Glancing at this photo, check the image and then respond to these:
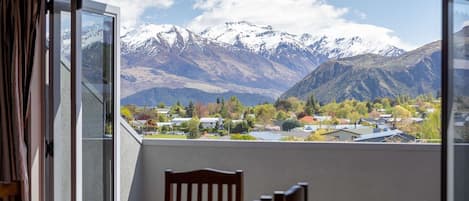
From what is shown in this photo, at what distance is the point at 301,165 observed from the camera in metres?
4.36

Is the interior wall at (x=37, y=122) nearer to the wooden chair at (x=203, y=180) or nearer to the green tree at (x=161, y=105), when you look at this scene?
the wooden chair at (x=203, y=180)

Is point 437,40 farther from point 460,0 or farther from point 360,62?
point 460,0

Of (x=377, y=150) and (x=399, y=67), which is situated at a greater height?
(x=399, y=67)

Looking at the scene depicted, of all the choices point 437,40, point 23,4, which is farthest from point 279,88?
point 23,4

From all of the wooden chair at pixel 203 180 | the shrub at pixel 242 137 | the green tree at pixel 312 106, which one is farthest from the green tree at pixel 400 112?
the wooden chair at pixel 203 180

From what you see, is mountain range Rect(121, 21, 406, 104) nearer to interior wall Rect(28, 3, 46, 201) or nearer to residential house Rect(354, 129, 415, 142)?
residential house Rect(354, 129, 415, 142)

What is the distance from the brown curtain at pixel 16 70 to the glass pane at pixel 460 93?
2.38 metres

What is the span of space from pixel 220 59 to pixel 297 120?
3.36 feet

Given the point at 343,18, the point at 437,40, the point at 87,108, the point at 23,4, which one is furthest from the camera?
the point at 343,18

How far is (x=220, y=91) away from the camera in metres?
5.22

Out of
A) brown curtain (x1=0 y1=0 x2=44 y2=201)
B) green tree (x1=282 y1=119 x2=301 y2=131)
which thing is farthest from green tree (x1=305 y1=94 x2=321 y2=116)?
brown curtain (x1=0 y1=0 x2=44 y2=201)

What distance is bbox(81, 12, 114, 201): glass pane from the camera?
3564 mm

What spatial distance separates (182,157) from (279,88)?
1139mm

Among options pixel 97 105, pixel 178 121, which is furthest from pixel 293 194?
pixel 178 121
